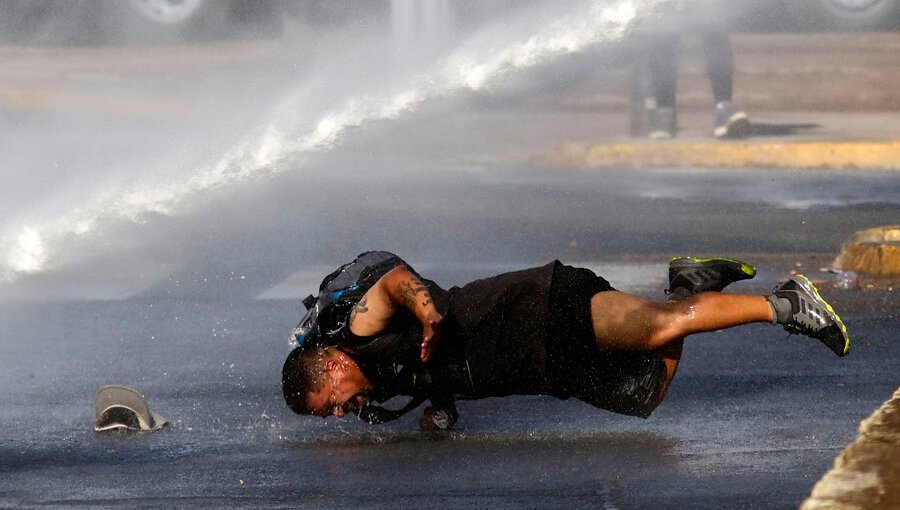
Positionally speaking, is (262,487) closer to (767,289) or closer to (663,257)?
(767,289)

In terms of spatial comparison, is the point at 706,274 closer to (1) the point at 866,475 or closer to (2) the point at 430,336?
(2) the point at 430,336

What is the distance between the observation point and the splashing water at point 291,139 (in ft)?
36.3

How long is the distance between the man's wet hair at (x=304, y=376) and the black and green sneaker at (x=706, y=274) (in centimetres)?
137

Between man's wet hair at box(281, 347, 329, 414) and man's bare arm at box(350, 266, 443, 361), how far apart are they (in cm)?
15

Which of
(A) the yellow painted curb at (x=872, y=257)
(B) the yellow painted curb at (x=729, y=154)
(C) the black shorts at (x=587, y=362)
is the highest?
(B) the yellow painted curb at (x=729, y=154)

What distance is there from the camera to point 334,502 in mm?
4996

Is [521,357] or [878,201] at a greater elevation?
[878,201]

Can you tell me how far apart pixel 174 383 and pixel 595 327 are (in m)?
2.14

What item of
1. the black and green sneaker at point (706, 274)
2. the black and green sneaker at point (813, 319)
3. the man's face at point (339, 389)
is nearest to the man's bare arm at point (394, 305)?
the man's face at point (339, 389)

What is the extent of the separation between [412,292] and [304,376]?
0.47m

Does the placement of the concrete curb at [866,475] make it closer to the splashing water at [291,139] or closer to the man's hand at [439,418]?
the man's hand at [439,418]

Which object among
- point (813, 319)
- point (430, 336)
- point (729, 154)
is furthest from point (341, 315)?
point (729, 154)

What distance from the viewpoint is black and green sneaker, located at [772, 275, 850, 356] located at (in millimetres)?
5773

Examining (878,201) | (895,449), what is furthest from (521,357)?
(878,201)
